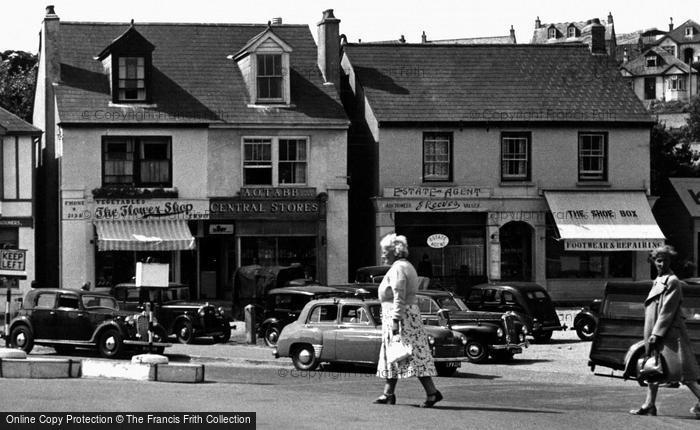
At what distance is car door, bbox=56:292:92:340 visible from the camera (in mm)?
25797

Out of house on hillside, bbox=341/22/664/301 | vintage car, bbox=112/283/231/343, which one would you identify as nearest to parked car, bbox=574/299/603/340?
vintage car, bbox=112/283/231/343

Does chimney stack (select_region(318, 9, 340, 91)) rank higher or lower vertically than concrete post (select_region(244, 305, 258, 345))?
higher

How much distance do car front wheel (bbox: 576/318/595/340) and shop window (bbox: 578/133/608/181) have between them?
39.3 ft

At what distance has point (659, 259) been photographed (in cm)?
1391

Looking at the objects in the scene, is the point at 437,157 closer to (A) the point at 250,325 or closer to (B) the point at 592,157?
(B) the point at 592,157

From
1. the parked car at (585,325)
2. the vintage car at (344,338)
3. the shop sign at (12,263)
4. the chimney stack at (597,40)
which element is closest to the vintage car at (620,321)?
the vintage car at (344,338)

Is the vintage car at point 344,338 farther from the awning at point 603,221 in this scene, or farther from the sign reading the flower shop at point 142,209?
the awning at point 603,221

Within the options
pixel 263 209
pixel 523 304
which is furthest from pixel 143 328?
pixel 263 209

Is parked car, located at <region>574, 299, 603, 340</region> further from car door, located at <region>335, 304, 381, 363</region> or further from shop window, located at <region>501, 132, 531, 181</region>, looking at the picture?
shop window, located at <region>501, 132, 531, 181</region>

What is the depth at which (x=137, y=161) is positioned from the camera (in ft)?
131

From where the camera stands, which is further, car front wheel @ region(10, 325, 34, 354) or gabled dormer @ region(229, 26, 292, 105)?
gabled dormer @ region(229, 26, 292, 105)

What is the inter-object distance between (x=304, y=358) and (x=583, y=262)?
21.8 metres

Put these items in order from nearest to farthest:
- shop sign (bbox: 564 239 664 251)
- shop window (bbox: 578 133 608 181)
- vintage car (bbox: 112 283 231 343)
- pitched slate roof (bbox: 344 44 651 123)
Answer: vintage car (bbox: 112 283 231 343), shop sign (bbox: 564 239 664 251), pitched slate roof (bbox: 344 44 651 123), shop window (bbox: 578 133 608 181)

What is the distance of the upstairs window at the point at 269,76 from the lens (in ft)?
135
